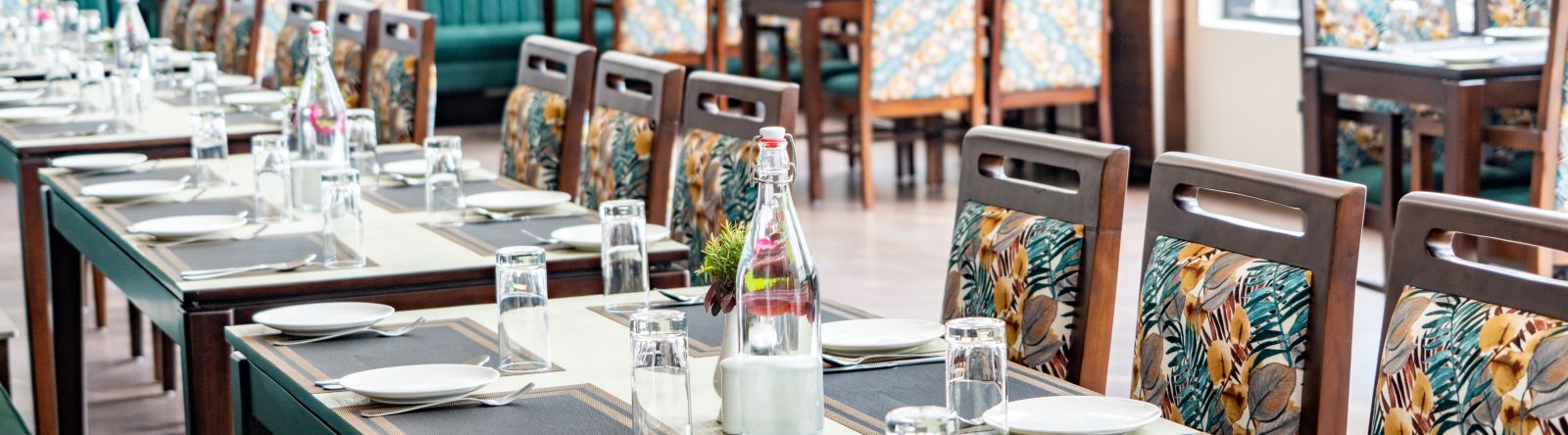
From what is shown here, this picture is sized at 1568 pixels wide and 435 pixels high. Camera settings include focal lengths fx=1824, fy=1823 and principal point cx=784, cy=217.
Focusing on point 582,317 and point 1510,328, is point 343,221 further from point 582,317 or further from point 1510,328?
point 1510,328

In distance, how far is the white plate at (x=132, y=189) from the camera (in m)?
2.79

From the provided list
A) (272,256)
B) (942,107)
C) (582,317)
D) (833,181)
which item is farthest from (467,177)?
(833,181)

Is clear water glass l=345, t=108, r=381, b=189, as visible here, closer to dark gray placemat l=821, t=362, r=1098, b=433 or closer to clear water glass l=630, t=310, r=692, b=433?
dark gray placemat l=821, t=362, r=1098, b=433

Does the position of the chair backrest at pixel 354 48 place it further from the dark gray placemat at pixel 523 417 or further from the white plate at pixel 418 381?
the dark gray placemat at pixel 523 417

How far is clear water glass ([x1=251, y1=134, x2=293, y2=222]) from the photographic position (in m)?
2.67

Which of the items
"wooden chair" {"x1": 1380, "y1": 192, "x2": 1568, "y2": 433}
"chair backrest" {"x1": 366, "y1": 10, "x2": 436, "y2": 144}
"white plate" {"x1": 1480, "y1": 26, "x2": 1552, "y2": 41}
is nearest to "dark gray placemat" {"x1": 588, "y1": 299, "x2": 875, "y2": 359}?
"wooden chair" {"x1": 1380, "y1": 192, "x2": 1568, "y2": 433}

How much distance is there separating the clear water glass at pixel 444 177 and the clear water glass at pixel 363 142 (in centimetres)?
26

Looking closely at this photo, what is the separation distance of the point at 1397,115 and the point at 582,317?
3.04 m

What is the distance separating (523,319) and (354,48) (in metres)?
3.16

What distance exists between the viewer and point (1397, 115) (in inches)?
177

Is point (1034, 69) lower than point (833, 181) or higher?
higher

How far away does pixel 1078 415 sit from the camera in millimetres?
1536

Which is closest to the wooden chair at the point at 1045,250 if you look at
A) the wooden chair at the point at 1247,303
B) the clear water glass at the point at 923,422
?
the wooden chair at the point at 1247,303

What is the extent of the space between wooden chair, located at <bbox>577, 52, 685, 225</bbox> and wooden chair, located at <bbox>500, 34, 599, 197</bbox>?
6 centimetres
